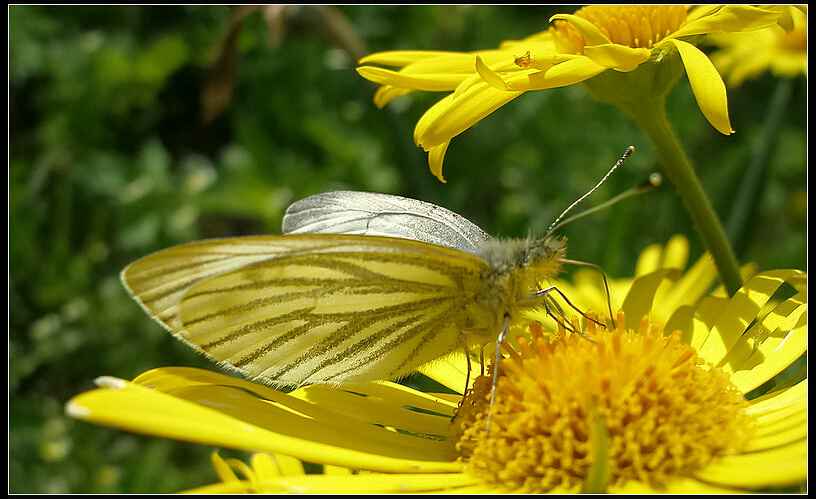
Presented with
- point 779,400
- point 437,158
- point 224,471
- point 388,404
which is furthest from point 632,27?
point 224,471

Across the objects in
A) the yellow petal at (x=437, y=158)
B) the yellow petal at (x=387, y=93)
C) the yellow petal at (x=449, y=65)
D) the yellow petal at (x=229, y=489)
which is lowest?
the yellow petal at (x=229, y=489)

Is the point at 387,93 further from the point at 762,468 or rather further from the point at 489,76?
the point at 762,468

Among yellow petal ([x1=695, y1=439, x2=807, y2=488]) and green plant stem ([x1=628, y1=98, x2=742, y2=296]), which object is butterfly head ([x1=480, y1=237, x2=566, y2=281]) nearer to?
green plant stem ([x1=628, y1=98, x2=742, y2=296])

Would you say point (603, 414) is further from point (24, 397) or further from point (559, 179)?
point (24, 397)

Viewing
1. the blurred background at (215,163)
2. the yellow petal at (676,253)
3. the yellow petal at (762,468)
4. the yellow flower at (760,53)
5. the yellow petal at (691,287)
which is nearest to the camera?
the yellow petal at (762,468)

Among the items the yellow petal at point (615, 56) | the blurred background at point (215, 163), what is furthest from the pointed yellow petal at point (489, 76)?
the blurred background at point (215, 163)

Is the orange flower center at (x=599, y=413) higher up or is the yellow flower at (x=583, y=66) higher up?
the yellow flower at (x=583, y=66)

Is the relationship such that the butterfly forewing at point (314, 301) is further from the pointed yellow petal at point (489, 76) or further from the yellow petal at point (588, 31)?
the yellow petal at point (588, 31)

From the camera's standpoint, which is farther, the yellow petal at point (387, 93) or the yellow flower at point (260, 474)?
the yellow petal at point (387, 93)
